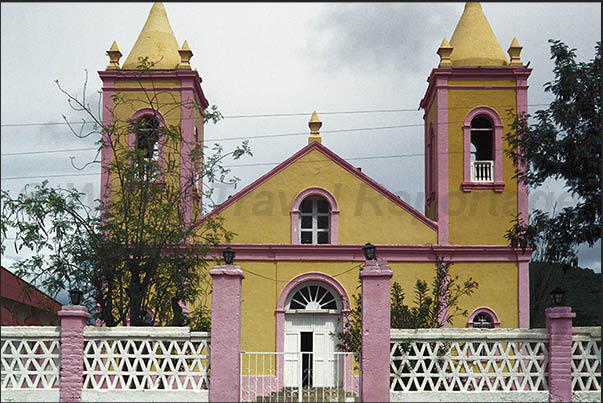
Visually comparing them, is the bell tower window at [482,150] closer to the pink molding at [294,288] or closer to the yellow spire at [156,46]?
the pink molding at [294,288]

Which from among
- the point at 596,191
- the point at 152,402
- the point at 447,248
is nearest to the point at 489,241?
the point at 447,248

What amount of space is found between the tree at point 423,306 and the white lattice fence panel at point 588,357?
6.06 m

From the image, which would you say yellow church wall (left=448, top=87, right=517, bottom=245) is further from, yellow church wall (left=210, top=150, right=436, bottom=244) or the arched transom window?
the arched transom window

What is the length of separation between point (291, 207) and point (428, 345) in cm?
1053

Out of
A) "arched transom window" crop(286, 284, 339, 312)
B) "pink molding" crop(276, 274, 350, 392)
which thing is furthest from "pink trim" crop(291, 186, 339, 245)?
"arched transom window" crop(286, 284, 339, 312)

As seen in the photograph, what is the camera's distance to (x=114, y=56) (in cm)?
2281

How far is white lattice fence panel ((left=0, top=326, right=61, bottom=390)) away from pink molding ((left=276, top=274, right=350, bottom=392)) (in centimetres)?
944

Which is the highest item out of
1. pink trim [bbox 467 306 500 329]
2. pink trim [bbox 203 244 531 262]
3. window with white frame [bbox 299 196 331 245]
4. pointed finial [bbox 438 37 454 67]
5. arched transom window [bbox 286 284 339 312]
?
pointed finial [bbox 438 37 454 67]

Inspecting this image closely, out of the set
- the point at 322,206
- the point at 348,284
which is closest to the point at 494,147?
the point at 322,206

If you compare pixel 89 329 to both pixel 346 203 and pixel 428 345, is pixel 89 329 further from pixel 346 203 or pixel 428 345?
pixel 346 203

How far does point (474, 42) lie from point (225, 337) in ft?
48.5

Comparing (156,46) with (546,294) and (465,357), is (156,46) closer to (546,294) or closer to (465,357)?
(465,357)

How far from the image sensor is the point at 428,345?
452 inches

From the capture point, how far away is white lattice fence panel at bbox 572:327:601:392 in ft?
37.6
